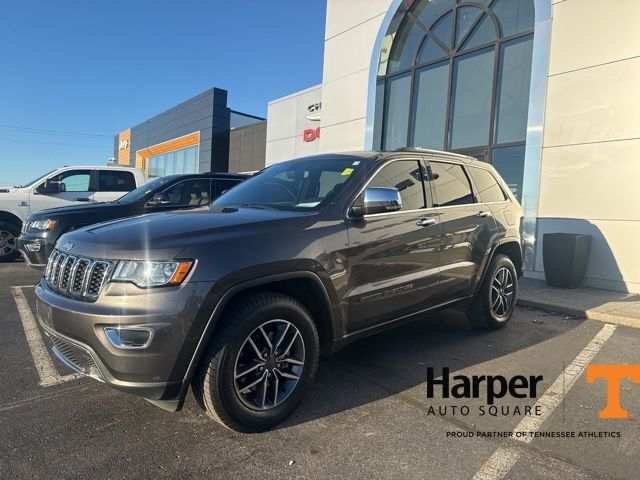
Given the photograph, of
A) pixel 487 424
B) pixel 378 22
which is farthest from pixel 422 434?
pixel 378 22

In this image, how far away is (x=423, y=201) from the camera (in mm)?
4047

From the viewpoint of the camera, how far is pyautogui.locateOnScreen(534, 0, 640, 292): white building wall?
A: 7.38 m

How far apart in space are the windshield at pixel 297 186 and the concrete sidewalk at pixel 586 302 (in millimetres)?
4032

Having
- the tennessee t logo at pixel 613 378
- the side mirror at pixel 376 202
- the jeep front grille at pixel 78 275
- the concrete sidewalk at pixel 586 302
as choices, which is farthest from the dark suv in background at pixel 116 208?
the concrete sidewalk at pixel 586 302

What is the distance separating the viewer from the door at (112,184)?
389 inches

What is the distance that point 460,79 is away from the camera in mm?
10406

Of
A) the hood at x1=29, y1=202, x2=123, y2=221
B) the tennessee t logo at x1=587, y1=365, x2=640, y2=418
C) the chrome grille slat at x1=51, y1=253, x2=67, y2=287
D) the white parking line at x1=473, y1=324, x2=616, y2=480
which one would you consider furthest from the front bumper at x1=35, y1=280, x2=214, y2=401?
the hood at x1=29, y1=202, x2=123, y2=221

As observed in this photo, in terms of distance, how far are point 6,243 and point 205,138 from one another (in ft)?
59.1

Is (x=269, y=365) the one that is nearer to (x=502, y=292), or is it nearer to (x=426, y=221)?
(x=426, y=221)

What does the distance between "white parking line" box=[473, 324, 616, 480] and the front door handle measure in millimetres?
1563

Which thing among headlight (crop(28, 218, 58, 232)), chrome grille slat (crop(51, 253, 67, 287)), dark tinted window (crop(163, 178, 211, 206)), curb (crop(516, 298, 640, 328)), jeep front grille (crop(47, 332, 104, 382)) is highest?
dark tinted window (crop(163, 178, 211, 206))

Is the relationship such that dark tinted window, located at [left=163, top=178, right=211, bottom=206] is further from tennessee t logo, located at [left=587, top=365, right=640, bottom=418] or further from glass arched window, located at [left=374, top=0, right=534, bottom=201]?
tennessee t logo, located at [left=587, top=365, right=640, bottom=418]

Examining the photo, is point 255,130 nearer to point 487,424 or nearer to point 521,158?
point 521,158

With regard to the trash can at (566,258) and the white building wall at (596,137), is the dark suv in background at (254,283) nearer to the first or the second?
the trash can at (566,258)
